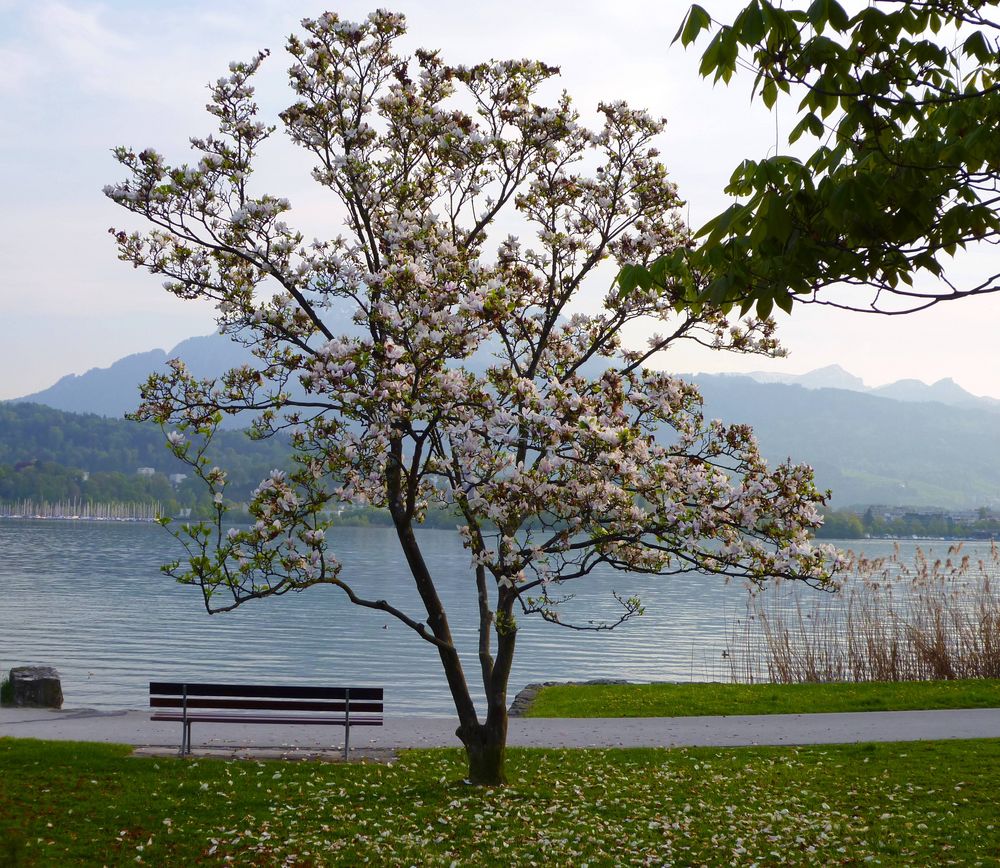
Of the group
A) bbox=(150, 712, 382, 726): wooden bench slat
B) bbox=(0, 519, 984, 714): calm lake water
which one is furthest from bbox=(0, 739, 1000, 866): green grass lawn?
bbox=(0, 519, 984, 714): calm lake water

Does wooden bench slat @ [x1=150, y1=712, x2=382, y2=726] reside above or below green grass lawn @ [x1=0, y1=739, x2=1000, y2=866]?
above

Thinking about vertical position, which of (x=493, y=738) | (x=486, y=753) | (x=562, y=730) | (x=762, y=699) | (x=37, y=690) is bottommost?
(x=562, y=730)

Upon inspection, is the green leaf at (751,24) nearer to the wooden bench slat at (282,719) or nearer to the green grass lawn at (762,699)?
the wooden bench slat at (282,719)

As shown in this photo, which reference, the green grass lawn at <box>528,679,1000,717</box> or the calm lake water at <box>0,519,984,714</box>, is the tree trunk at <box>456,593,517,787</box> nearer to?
the green grass lawn at <box>528,679,1000,717</box>

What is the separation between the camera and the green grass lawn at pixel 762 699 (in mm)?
18500

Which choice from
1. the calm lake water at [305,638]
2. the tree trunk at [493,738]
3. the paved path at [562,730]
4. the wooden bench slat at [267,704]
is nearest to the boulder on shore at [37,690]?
the paved path at [562,730]

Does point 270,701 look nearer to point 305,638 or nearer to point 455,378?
point 455,378

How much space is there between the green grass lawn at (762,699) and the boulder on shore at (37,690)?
818 centimetres

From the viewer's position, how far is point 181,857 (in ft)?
30.0

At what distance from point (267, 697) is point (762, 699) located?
9.74 meters

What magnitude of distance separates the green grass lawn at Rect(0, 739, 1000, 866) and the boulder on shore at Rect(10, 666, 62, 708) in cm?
436

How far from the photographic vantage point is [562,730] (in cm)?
1678

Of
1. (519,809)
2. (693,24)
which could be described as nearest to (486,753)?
(519,809)

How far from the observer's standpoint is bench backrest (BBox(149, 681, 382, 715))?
13.5m
